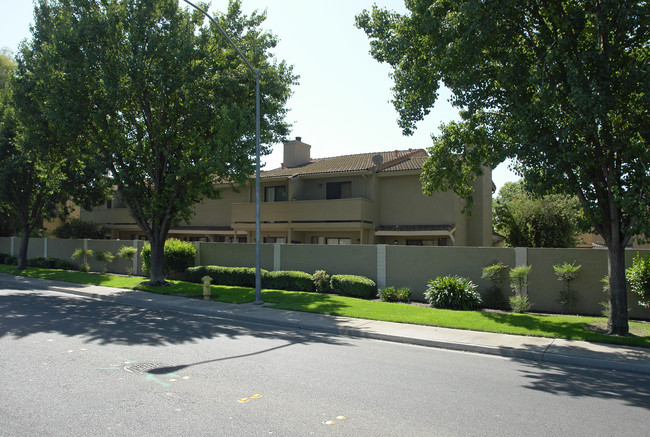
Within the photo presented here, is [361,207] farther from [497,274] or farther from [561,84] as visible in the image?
[561,84]

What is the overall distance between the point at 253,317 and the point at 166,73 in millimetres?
10321

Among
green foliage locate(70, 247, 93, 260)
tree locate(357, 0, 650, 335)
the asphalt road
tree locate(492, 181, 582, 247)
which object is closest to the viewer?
the asphalt road

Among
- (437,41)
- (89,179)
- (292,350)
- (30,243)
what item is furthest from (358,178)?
(30,243)

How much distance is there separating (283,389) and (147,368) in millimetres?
2327

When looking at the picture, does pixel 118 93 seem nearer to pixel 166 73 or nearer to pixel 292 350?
pixel 166 73

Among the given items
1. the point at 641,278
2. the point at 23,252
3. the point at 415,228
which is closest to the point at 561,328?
the point at 641,278

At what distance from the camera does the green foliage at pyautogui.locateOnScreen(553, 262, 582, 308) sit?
13578 millimetres

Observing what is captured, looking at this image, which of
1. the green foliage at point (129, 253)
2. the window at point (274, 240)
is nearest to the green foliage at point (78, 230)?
the green foliage at point (129, 253)

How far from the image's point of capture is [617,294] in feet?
35.0

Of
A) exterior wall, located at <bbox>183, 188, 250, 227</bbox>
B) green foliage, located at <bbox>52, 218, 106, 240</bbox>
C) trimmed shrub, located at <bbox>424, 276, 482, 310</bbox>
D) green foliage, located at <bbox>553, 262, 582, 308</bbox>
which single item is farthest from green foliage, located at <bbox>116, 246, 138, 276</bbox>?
green foliage, located at <bbox>553, 262, 582, 308</bbox>

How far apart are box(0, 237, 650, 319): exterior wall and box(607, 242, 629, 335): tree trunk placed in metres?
2.41

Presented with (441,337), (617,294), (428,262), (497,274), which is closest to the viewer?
(441,337)

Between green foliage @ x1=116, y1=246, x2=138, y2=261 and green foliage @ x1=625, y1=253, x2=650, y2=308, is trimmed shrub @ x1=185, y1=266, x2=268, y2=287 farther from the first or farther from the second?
green foliage @ x1=625, y1=253, x2=650, y2=308

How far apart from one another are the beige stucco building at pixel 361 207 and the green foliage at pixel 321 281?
6664 millimetres
